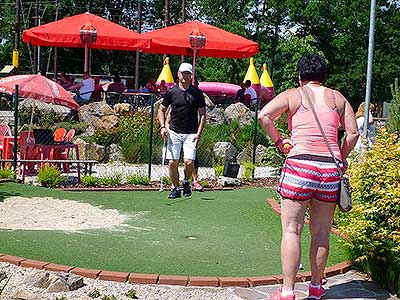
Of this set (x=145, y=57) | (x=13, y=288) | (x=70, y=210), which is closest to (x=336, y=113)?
(x=13, y=288)

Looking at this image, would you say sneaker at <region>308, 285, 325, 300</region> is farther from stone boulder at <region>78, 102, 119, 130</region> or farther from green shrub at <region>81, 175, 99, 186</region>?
stone boulder at <region>78, 102, 119, 130</region>

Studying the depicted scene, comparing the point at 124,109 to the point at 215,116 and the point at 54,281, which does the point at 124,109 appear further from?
the point at 54,281

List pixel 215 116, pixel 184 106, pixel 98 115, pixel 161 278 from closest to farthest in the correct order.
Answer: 1. pixel 161 278
2. pixel 184 106
3. pixel 98 115
4. pixel 215 116

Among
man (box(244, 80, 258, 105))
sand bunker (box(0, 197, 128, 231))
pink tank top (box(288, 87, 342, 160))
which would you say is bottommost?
sand bunker (box(0, 197, 128, 231))

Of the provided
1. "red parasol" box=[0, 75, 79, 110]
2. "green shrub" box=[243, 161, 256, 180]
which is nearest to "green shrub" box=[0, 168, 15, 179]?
"red parasol" box=[0, 75, 79, 110]

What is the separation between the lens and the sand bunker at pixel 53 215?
667cm

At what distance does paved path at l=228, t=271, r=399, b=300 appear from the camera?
4555 mm

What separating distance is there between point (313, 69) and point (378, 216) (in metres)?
1.51

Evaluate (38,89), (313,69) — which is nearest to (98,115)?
(38,89)

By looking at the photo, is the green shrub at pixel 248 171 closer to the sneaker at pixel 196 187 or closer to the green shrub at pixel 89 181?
the sneaker at pixel 196 187

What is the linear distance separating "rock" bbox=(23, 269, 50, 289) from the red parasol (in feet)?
21.8

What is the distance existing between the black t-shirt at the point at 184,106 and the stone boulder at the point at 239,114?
7.89 m

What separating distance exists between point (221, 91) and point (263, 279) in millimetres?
21788

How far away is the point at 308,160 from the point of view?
13.3 feet
